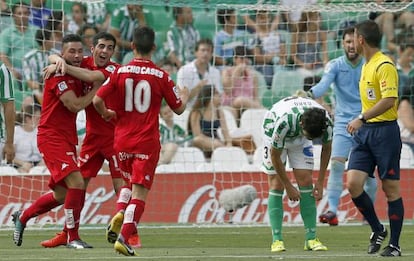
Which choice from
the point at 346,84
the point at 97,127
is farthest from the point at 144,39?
the point at 346,84

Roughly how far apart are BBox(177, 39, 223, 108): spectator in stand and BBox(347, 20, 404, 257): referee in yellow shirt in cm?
707

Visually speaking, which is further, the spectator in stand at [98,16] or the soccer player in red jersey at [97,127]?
the spectator in stand at [98,16]

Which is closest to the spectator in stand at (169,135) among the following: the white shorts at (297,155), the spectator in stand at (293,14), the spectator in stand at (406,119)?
the spectator in stand at (293,14)

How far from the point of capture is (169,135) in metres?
17.5

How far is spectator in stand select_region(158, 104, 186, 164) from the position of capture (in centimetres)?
1695

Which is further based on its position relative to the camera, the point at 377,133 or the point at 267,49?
the point at 267,49

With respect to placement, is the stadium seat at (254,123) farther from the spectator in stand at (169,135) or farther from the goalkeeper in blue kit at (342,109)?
the goalkeeper in blue kit at (342,109)

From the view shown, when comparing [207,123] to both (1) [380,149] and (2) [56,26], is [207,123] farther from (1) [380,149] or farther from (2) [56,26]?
(1) [380,149]

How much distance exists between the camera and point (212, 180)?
16.0 m

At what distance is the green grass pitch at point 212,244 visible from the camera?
32.7 ft

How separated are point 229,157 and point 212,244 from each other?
461 centimetres

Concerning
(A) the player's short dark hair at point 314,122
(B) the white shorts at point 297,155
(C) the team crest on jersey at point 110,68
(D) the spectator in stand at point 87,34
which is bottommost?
(B) the white shorts at point 297,155

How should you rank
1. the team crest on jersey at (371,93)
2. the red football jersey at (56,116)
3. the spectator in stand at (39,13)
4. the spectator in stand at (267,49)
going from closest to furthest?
the team crest on jersey at (371,93)
the red football jersey at (56,116)
the spectator in stand at (39,13)
the spectator in stand at (267,49)

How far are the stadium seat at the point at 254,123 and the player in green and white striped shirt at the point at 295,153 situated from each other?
619 cm
